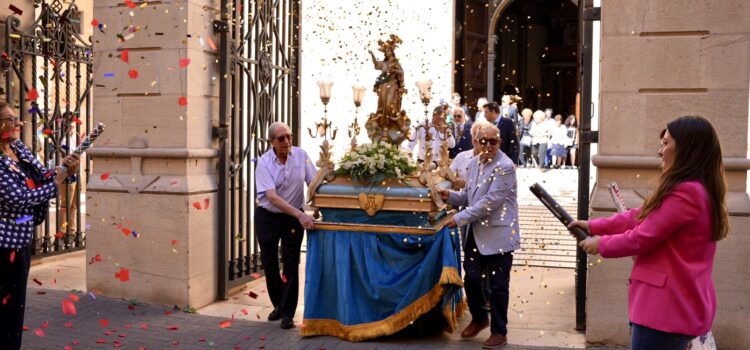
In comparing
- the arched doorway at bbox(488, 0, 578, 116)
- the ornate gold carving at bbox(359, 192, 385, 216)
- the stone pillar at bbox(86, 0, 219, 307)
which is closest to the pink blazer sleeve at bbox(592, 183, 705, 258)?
the ornate gold carving at bbox(359, 192, 385, 216)

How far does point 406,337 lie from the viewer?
283 inches

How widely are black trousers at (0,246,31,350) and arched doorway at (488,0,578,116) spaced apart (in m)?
25.8

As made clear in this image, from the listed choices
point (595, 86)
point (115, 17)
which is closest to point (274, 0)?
point (115, 17)

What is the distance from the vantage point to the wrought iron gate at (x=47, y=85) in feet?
33.2

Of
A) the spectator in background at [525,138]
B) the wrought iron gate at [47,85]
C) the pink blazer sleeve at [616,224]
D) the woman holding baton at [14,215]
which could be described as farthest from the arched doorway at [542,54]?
the pink blazer sleeve at [616,224]

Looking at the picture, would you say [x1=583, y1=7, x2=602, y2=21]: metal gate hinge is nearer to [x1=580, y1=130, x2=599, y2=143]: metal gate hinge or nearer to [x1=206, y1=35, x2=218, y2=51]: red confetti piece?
[x1=580, y1=130, x2=599, y2=143]: metal gate hinge

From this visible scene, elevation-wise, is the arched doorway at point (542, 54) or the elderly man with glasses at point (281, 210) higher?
the arched doorway at point (542, 54)

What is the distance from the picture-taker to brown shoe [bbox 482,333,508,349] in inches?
269

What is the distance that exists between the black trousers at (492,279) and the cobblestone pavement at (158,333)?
10.6 inches

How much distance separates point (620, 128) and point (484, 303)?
187 centimetres

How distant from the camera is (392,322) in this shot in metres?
6.94

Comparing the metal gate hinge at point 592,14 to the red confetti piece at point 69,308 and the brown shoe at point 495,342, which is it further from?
the red confetti piece at point 69,308

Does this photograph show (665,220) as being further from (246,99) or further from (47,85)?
(47,85)

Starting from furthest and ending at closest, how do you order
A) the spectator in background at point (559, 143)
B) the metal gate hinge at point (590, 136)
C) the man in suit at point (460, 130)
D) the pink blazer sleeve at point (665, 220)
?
the spectator in background at point (559, 143), the man in suit at point (460, 130), the metal gate hinge at point (590, 136), the pink blazer sleeve at point (665, 220)
